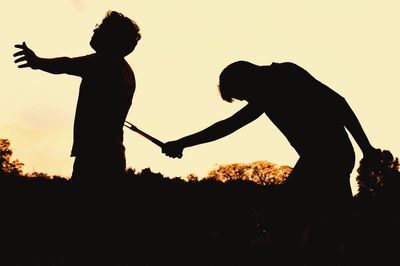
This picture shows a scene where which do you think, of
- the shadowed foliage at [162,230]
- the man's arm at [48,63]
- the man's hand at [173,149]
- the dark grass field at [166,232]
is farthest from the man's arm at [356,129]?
the man's arm at [48,63]

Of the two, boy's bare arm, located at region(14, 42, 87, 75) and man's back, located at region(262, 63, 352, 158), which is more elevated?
boy's bare arm, located at region(14, 42, 87, 75)

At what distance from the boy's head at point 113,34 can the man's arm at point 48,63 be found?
0.34 m

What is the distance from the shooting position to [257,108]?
3.65 m

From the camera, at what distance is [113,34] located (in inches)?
163

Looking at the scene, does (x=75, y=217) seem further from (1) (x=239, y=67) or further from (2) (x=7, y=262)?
(2) (x=7, y=262)

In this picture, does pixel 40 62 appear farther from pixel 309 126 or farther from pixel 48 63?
pixel 309 126

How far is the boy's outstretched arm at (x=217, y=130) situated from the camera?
3.73 m

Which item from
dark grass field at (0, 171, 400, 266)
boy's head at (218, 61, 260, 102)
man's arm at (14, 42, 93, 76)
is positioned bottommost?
dark grass field at (0, 171, 400, 266)

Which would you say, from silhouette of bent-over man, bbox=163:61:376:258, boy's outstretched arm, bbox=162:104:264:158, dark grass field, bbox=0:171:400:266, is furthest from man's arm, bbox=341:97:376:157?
boy's outstretched arm, bbox=162:104:264:158

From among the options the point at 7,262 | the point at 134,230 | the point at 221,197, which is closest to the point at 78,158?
the point at 7,262

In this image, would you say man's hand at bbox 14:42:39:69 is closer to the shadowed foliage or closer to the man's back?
the shadowed foliage

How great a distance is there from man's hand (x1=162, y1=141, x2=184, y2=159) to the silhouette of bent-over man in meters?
0.87

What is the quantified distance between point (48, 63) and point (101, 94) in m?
0.52

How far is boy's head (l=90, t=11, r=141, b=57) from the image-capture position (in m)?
4.11
